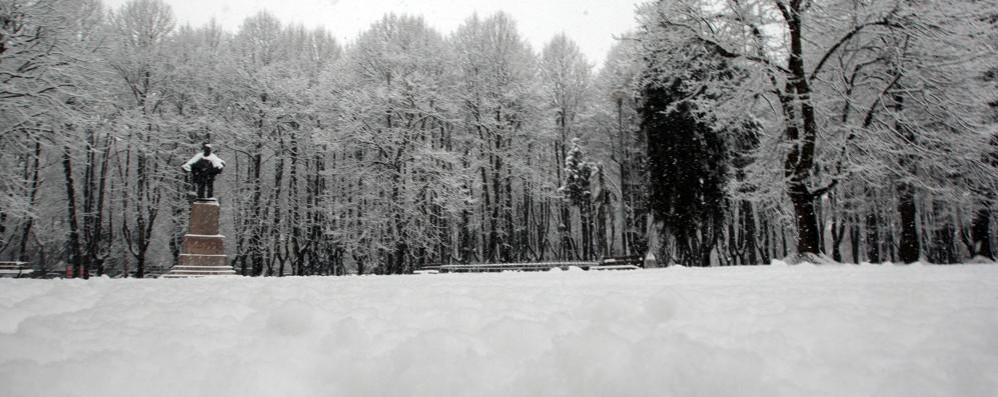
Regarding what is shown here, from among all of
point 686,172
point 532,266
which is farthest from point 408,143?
point 686,172

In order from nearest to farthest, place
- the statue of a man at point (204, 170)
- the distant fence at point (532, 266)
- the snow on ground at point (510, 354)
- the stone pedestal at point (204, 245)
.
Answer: the snow on ground at point (510, 354) → the stone pedestal at point (204, 245) → the statue of a man at point (204, 170) → the distant fence at point (532, 266)

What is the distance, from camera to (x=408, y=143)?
24766mm

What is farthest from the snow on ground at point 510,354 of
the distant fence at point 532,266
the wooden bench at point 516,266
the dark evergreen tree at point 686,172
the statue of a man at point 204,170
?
the dark evergreen tree at point 686,172

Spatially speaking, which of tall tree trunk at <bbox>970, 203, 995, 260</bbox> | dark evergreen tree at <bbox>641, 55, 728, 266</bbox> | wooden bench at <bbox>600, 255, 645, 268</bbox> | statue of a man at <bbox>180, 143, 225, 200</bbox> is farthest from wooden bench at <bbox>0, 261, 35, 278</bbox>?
tall tree trunk at <bbox>970, 203, 995, 260</bbox>

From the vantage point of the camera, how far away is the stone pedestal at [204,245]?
47.5 ft

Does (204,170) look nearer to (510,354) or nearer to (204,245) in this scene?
(204,245)

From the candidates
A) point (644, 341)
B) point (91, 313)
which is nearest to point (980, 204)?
point (644, 341)

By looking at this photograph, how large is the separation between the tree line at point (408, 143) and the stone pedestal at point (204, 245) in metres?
5.28

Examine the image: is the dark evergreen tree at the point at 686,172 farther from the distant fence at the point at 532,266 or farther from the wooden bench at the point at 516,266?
the wooden bench at the point at 516,266

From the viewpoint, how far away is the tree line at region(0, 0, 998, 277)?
15602 millimetres

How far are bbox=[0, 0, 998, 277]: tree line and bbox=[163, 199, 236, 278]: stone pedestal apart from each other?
5281 millimetres

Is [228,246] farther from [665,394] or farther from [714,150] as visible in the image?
[665,394]

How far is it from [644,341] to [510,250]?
24890 millimetres

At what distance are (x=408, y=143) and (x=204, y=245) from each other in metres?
11.3
